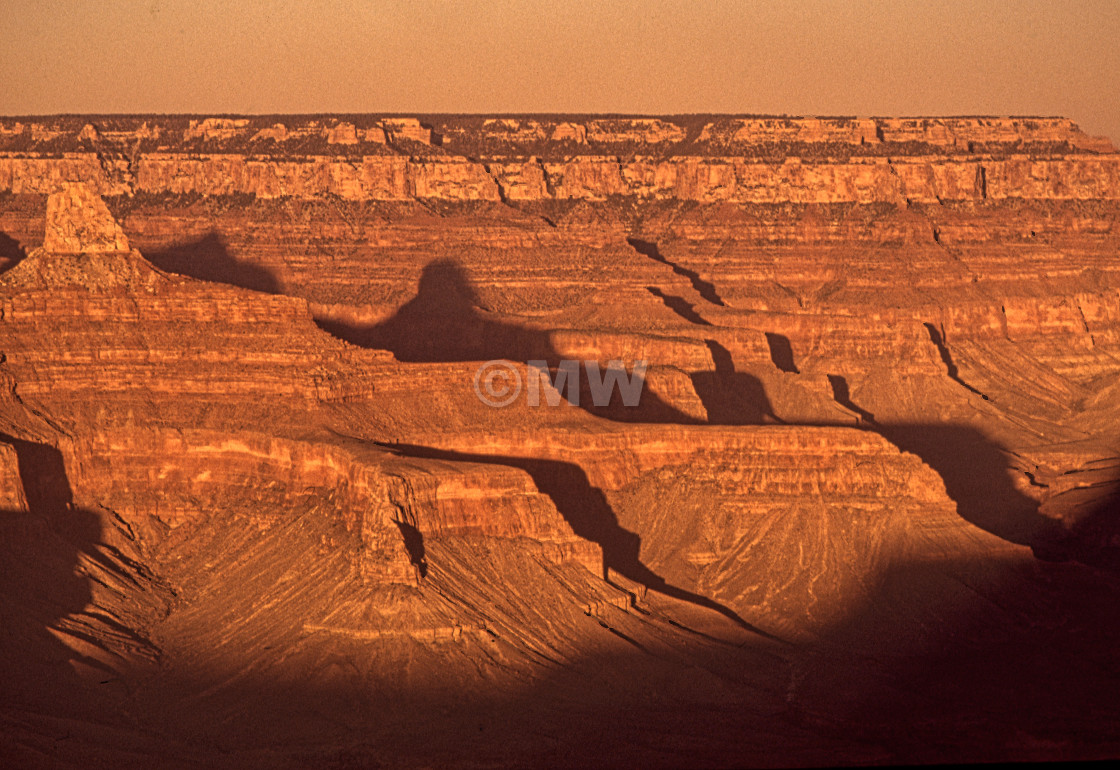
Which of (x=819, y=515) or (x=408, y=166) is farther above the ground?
(x=408, y=166)

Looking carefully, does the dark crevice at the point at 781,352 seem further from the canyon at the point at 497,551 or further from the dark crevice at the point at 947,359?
the dark crevice at the point at 947,359

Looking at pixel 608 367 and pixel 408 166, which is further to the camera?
pixel 408 166

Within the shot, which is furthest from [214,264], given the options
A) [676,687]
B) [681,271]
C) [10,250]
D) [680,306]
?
[676,687]

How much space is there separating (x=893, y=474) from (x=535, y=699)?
23127 mm

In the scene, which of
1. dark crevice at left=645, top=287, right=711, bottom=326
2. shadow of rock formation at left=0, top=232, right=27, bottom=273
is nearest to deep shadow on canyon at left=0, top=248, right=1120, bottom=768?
shadow of rock formation at left=0, top=232, right=27, bottom=273

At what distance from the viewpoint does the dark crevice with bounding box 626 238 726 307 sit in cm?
16875

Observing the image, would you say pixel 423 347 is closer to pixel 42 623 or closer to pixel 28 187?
pixel 28 187

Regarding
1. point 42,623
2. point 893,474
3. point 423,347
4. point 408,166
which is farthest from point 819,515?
point 408,166

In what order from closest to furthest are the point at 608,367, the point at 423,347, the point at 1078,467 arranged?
the point at 608,367 < the point at 1078,467 < the point at 423,347

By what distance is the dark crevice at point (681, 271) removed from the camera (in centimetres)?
16875

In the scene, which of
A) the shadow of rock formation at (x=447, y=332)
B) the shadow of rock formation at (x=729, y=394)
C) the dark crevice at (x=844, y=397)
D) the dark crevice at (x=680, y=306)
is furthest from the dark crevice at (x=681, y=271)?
the shadow of rock formation at (x=729, y=394)

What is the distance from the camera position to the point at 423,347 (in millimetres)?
138125

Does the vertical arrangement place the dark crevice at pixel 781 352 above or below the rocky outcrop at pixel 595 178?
below

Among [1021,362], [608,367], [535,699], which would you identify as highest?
[1021,362]
